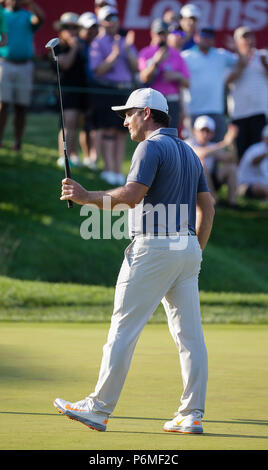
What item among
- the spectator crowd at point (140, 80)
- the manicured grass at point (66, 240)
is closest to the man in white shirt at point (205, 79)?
the spectator crowd at point (140, 80)

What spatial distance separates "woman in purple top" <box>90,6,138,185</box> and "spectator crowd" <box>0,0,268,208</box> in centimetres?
1

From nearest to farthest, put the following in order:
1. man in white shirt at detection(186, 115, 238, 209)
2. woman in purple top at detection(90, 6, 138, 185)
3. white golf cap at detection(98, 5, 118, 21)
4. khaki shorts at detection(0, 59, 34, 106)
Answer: man in white shirt at detection(186, 115, 238, 209), white golf cap at detection(98, 5, 118, 21), woman in purple top at detection(90, 6, 138, 185), khaki shorts at detection(0, 59, 34, 106)

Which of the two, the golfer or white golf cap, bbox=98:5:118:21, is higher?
white golf cap, bbox=98:5:118:21

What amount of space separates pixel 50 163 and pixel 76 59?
7.20ft

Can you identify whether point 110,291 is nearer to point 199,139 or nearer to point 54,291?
point 54,291

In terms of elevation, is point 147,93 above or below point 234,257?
above

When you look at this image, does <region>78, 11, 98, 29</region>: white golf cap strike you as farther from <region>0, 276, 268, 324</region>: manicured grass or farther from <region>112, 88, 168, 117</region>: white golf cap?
<region>112, 88, 168, 117</region>: white golf cap

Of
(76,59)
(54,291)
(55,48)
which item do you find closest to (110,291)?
(54,291)

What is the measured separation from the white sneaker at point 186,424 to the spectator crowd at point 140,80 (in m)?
8.39

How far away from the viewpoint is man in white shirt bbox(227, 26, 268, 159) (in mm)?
14445

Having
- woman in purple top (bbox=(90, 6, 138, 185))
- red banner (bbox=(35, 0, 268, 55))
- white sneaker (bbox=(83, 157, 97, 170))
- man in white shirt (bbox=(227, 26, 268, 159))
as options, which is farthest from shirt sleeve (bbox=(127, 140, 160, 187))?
red banner (bbox=(35, 0, 268, 55))

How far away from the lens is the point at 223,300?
11.6 m

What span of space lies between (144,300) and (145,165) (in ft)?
2.43

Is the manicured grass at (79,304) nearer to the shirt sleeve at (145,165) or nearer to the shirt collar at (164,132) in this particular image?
the shirt collar at (164,132)
